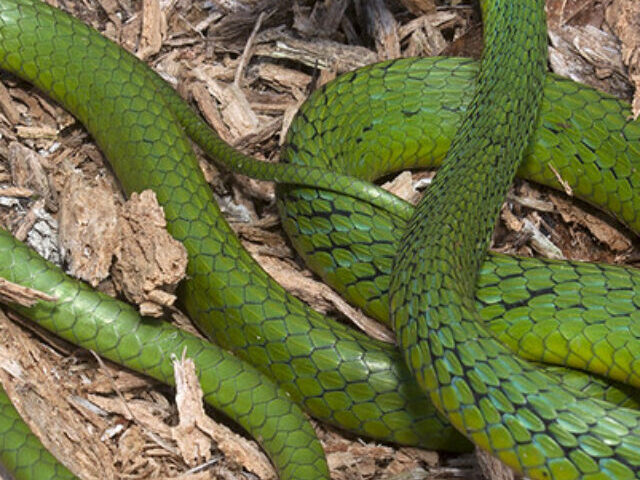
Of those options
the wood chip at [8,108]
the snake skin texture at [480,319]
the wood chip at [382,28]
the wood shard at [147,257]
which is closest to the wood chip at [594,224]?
the snake skin texture at [480,319]

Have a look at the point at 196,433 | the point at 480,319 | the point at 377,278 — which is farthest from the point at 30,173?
the point at 480,319

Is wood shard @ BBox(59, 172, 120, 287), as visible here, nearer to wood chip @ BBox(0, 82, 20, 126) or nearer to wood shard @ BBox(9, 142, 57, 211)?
wood shard @ BBox(9, 142, 57, 211)

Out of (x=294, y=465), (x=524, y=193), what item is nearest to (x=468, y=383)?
(x=294, y=465)

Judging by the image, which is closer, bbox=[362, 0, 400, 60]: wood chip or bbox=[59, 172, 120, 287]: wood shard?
bbox=[59, 172, 120, 287]: wood shard

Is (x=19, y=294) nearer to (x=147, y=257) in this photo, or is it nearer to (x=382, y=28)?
(x=147, y=257)

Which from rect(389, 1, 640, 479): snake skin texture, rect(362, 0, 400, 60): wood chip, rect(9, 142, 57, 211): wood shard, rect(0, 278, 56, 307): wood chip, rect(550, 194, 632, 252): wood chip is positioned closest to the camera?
rect(389, 1, 640, 479): snake skin texture

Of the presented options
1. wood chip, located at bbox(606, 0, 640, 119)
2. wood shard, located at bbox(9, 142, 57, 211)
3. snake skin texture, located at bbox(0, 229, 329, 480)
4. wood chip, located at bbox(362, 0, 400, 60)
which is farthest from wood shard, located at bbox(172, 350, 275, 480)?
wood chip, located at bbox(606, 0, 640, 119)
